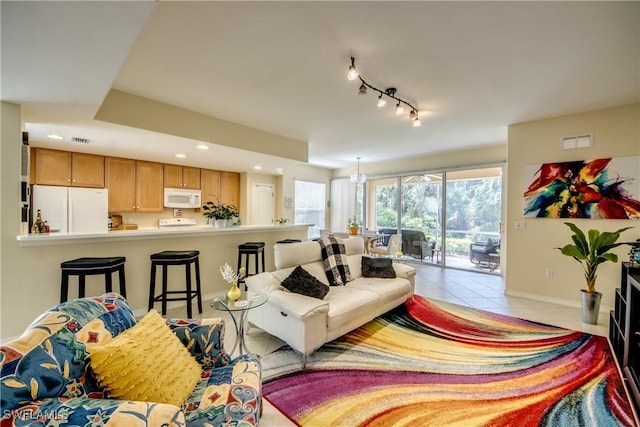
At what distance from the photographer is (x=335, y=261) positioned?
322 centimetres

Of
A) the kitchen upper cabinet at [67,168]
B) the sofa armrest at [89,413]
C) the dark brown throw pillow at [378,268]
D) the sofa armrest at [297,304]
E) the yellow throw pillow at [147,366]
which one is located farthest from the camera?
the kitchen upper cabinet at [67,168]

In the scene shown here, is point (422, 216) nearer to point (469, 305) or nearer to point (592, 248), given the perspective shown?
point (469, 305)

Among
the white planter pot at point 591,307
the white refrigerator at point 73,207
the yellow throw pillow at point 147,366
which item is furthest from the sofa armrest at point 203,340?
the white planter pot at point 591,307

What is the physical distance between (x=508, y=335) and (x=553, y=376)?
2.19 ft

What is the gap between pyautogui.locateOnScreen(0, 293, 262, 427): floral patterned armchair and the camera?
2.64 ft

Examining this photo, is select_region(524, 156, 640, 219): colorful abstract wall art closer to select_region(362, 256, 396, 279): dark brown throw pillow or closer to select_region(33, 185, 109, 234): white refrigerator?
select_region(362, 256, 396, 279): dark brown throw pillow

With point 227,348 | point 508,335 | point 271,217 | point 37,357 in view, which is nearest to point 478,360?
point 508,335

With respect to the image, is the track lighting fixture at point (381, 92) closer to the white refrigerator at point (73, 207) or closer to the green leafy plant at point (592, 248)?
the green leafy plant at point (592, 248)

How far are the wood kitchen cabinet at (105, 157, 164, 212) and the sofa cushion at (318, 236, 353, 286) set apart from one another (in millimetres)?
3734

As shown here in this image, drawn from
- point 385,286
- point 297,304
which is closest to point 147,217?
point 297,304

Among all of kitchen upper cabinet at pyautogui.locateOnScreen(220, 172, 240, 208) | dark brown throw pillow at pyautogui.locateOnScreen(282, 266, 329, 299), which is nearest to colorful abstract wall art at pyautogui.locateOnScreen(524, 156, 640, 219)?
dark brown throw pillow at pyautogui.locateOnScreen(282, 266, 329, 299)

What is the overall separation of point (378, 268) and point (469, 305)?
142 cm

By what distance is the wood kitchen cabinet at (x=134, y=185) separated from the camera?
461 cm

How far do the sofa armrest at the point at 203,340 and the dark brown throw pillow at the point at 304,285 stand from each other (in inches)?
41.8
